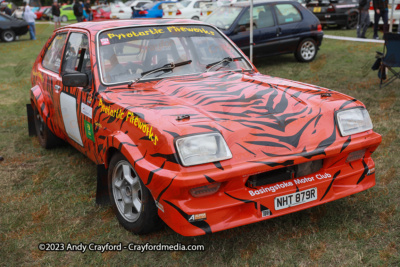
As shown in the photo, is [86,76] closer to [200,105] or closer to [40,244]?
[200,105]

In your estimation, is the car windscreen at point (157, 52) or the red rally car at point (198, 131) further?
the car windscreen at point (157, 52)

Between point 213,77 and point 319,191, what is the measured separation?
1.47 m

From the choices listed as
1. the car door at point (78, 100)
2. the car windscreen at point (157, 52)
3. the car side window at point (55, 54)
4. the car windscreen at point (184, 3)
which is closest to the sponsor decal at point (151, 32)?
the car windscreen at point (157, 52)

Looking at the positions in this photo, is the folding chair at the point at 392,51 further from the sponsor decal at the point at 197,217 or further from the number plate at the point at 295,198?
the sponsor decal at the point at 197,217

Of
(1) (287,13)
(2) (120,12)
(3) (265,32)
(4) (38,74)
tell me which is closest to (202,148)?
(4) (38,74)

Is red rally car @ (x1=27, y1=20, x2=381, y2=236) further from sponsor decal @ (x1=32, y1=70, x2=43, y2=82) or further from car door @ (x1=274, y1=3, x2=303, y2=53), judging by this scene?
car door @ (x1=274, y1=3, x2=303, y2=53)

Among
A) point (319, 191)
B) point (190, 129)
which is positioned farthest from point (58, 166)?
point (319, 191)

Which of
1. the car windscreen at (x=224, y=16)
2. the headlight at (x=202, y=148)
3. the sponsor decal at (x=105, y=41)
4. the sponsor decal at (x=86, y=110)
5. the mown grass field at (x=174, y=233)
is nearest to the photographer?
the headlight at (x=202, y=148)

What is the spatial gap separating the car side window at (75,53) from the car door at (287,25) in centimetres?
702

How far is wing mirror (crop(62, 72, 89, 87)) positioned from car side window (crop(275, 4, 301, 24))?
7.77 metres

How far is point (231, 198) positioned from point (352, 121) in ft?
3.82

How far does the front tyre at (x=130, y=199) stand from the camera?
3.08m

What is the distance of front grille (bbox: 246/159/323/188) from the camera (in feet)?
9.60

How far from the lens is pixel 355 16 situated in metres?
17.1
